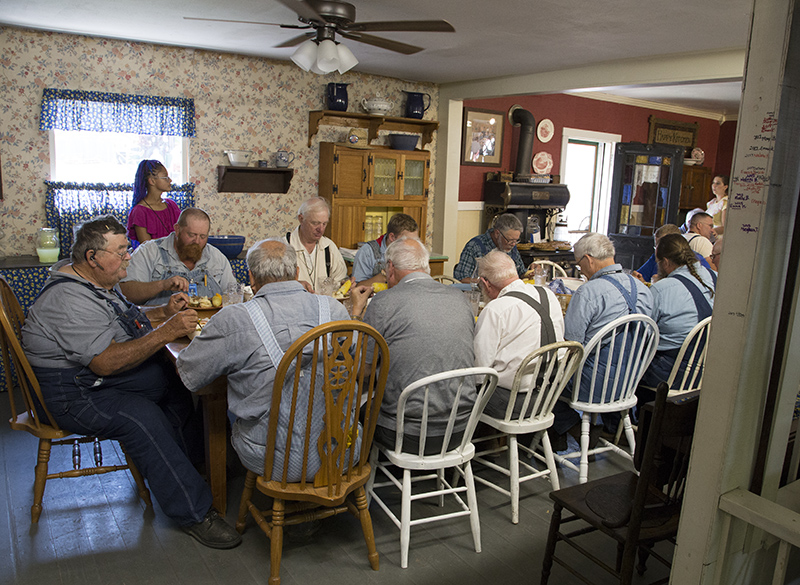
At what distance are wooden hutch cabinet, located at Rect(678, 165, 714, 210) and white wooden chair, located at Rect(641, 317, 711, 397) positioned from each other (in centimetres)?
695

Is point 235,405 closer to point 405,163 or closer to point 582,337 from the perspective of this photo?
point 582,337

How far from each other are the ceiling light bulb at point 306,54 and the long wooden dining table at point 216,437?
1670mm

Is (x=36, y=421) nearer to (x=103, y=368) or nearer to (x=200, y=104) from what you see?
(x=103, y=368)

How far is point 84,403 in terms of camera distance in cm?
240

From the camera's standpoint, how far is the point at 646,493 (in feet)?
6.00

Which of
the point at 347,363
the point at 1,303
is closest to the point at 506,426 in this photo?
the point at 347,363

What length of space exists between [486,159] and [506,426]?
16.4ft

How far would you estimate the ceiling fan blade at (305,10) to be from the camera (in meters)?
2.94

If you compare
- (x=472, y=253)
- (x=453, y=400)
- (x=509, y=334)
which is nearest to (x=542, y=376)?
(x=509, y=334)

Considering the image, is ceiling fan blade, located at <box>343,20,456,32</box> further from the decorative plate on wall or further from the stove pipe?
the decorative plate on wall

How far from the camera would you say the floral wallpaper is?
14.7 feet

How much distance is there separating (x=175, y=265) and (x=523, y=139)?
480cm

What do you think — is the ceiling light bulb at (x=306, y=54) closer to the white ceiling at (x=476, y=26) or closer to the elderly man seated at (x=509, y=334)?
the white ceiling at (x=476, y=26)

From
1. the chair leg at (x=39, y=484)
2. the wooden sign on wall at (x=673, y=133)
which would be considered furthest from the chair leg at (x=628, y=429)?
the wooden sign on wall at (x=673, y=133)
